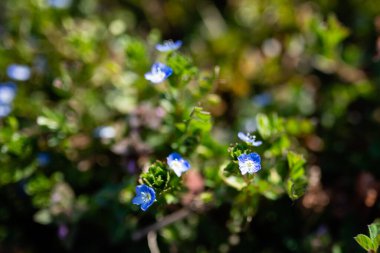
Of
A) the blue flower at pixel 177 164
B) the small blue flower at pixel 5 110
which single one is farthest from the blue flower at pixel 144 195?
the small blue flower at pixel 5 110

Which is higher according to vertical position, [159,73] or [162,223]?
[159,73]

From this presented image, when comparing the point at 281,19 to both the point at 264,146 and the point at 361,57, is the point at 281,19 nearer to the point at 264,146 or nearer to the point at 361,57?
the point at 361,57

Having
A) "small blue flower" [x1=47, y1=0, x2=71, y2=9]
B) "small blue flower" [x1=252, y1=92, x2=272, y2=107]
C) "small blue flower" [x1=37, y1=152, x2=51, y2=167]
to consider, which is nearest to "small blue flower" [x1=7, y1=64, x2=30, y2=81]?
"small blue flower" [x1=47, y1=0, x2=71, y2=9]

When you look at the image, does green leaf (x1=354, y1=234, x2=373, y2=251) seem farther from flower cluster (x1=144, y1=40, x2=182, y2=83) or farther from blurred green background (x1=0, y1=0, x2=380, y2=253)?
flower cluster (x1=144, y1=40, x2=182, y2=83)

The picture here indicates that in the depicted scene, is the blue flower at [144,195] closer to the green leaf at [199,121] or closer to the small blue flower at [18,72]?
the green leaf at [199,121]

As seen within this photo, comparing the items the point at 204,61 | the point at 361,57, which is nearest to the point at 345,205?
the point at 361,57

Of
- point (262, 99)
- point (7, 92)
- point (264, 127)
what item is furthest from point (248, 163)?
point (7, 92)

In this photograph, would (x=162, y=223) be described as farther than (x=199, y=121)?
Yes

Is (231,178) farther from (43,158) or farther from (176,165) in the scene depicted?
(43,158)
